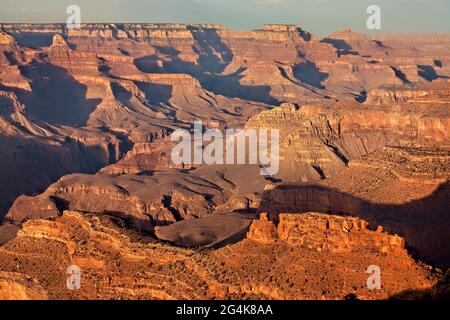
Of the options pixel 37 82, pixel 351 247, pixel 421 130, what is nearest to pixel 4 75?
pixel 37 82

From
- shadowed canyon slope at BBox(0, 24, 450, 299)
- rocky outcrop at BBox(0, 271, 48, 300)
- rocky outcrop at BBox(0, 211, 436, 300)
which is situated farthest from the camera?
rocky outcrop at BBox(0, 271, 48, 300)

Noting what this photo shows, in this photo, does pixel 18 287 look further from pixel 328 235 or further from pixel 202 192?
pixel 202 192

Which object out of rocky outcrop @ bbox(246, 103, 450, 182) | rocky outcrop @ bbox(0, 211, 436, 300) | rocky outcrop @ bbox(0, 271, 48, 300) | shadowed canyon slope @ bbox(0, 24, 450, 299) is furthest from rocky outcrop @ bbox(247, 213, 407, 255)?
rocky outcrop @ bbox(246, 103, 450, 182)

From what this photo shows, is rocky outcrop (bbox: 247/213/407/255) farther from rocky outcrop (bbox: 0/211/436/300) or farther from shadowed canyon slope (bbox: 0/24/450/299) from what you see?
rocky outcrop (bbox: 0/211/436/300)

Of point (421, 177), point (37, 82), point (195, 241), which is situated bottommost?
point (195, 241)

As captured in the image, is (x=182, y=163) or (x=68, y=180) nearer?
(x=68, y=180)

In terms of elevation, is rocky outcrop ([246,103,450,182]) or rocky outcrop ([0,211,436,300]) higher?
rocky outcrop ([246,103,450,182])

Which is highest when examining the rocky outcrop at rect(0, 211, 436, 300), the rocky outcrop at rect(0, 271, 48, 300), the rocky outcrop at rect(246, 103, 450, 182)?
the rocky outcrop at rect(246, 103, 450, 182)

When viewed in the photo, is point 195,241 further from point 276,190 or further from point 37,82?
point 37,82

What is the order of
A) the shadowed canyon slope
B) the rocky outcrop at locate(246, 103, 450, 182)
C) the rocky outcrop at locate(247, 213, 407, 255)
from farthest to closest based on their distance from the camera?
the rocky outcrop at locate(246, 103, 450, 182) → the shadowed canyon slope → the rocky outcrop at locate(247, 213, 407, 255)
